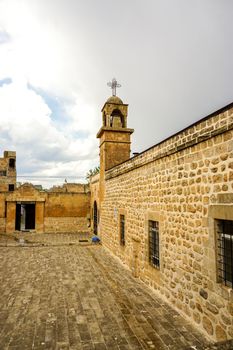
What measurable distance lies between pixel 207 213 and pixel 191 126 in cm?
186

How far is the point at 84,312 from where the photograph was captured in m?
5.89

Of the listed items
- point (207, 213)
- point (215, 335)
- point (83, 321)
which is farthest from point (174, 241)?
point (83, 321)

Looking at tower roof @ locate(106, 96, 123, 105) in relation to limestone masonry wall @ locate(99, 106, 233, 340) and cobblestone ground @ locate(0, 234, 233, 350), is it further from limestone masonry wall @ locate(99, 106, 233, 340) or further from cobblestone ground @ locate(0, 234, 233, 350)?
cobblestone ground @ locate(0, 234, 233, 350)

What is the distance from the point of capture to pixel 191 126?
5.64 m

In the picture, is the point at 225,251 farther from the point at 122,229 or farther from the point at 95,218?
the point at 95,218

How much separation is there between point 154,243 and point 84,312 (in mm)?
2739

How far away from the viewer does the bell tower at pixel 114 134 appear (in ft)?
48.4

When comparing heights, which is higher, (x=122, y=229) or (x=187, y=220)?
(x=187, y=220)

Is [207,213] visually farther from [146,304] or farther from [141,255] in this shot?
[141,255]

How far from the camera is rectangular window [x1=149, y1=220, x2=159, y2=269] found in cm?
746

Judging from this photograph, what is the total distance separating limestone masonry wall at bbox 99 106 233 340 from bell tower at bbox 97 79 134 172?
20.5ft

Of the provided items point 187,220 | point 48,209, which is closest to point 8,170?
point 48,209

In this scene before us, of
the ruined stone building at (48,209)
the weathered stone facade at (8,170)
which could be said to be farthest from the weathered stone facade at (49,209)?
the weathered stone facade at (8,170)

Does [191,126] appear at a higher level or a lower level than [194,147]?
higher
